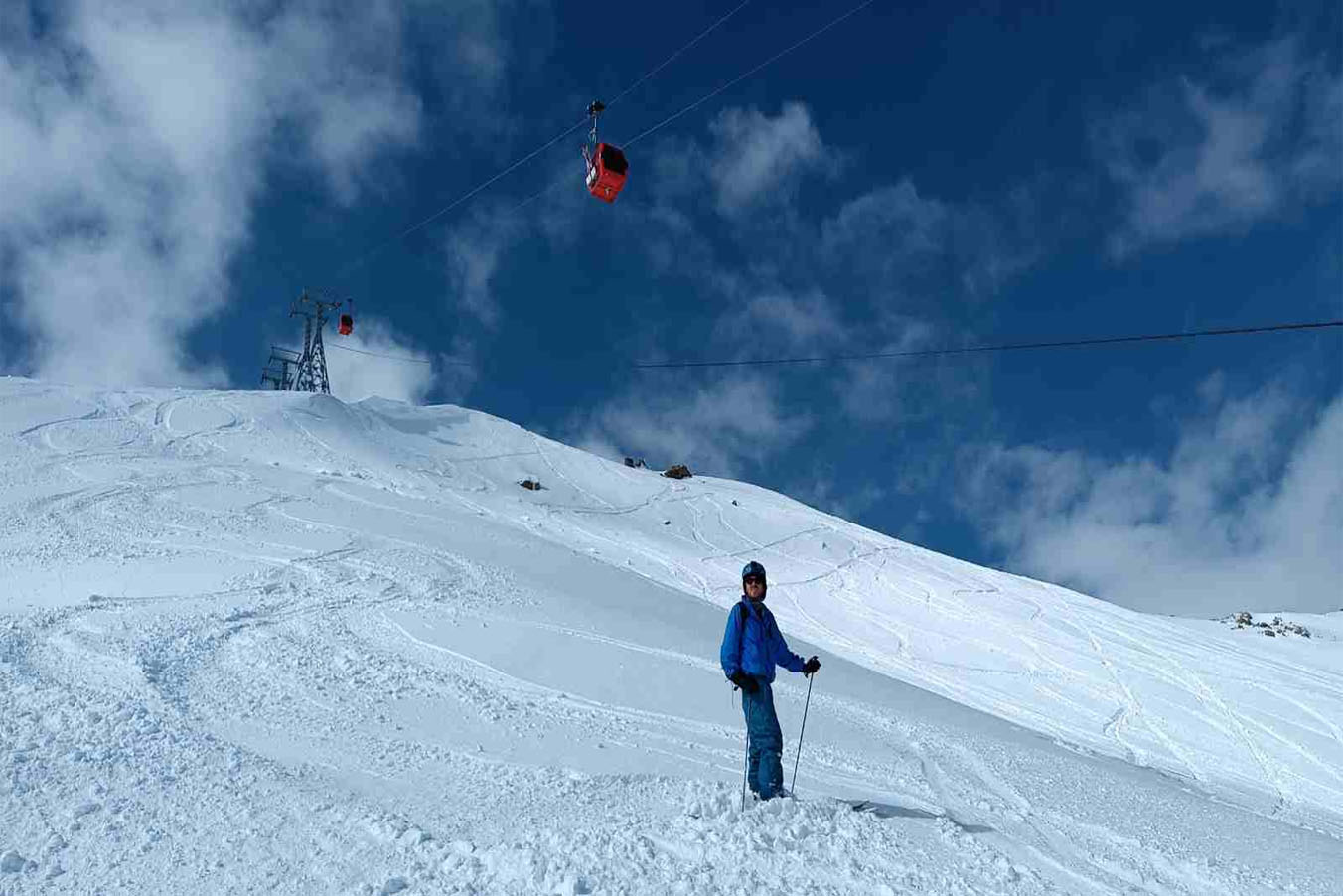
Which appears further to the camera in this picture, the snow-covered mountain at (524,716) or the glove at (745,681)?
the glove at (745,681)

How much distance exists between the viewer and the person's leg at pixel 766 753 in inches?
225

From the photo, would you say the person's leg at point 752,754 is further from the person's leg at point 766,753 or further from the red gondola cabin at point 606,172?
the red gondola cabin at point 606,172

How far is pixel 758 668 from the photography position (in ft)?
19.5

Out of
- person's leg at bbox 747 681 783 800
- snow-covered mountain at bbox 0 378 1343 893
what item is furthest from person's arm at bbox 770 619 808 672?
snow-covered mountain at bbox 0 378 1343 893

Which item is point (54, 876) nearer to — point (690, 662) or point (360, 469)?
point (690, 662)

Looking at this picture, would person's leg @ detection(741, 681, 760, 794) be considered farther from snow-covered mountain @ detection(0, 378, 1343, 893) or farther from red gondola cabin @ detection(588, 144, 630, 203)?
red gondola cabin @ detection(588, 144, 630, 203)

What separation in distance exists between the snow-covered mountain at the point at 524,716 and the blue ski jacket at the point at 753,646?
848mm

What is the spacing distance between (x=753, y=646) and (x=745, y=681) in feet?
0.84

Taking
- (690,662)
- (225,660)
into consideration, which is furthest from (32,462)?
(690,662)

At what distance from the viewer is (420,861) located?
429cm

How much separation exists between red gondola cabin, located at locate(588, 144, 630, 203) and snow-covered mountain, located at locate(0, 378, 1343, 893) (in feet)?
23.3

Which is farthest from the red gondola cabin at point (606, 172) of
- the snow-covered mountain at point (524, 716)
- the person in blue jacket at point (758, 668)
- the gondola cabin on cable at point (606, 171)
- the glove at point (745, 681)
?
the glove at point (745, 681)

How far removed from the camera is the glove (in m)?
5.93

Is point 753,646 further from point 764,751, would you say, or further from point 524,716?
point 524,716
